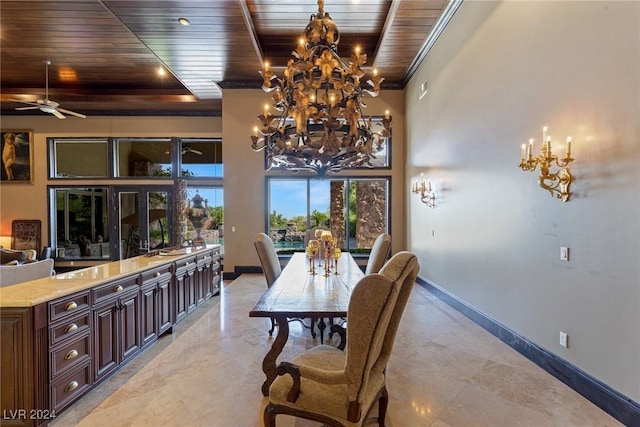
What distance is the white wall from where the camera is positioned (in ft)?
7.18

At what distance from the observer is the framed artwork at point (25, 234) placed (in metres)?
8.02

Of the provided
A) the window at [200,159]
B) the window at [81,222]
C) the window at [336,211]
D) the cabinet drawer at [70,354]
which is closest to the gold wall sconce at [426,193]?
the window at [336,211]

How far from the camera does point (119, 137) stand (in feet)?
27.0

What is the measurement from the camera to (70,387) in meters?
2.24

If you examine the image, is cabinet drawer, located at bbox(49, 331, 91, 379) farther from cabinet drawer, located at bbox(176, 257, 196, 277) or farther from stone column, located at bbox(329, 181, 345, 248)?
stone column, located at bbox(329, 181, 345, 248)

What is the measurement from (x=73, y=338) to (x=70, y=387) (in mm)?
347

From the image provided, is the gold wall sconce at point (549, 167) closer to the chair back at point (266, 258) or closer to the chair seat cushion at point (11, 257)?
the chair back at point (266, 258)

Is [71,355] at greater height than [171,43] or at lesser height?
lesser

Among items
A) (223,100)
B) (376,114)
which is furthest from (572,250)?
(223,100)

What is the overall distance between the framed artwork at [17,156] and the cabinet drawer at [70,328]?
8.27 m

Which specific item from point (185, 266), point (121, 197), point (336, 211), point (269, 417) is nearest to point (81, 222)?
point (121, 197)

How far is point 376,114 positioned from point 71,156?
8110 millimetres

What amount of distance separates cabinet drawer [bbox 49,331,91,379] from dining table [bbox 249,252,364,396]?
54.3 inches

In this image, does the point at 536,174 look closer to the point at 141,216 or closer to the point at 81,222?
the point at 141,216
